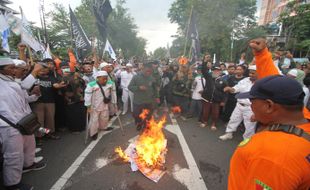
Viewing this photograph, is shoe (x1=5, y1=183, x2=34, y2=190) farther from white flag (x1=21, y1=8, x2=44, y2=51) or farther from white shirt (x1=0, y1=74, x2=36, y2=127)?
white flag (x1=21, y1=8, x2=44, y2=51)

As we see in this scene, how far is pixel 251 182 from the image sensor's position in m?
1.06

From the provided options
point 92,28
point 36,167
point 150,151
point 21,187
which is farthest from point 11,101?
point 92,28

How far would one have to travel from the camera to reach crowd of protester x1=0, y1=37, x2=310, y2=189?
3256 mm

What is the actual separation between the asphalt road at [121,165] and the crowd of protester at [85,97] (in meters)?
0.33

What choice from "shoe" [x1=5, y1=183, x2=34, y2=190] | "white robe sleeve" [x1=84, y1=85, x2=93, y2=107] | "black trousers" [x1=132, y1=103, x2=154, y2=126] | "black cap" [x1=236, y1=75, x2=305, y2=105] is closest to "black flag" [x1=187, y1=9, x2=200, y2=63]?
"black trousers" [x1=132, y1=103, x2=154, y2=126]

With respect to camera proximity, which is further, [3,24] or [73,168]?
[3,24]

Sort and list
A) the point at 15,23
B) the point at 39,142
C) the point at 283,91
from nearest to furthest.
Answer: the point at 283,91 → the point at 39,142 → the point at 15,23

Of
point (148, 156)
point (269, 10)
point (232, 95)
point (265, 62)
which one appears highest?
point (269, 10)

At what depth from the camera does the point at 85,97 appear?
5406mm

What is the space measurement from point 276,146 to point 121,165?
370 cm

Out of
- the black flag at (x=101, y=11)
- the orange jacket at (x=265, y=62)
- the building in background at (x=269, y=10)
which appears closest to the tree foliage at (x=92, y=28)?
the black flag at (x=101, y=11)

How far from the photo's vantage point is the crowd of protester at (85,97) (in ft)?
10.7

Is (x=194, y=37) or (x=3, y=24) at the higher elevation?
(x=194, y=37)

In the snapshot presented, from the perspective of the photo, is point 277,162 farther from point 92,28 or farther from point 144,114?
point 92,28
